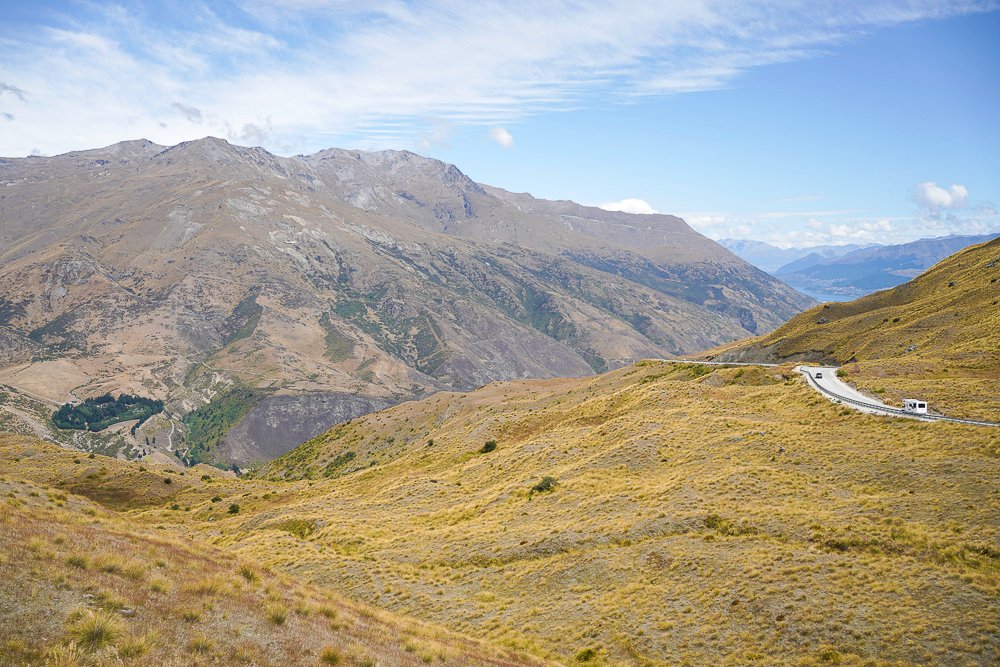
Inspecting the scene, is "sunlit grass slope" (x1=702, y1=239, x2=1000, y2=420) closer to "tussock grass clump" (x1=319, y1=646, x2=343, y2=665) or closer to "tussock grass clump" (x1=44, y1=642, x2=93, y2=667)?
"tussock grass clump" (x1=319, y1=646, x2=343, y2=665)

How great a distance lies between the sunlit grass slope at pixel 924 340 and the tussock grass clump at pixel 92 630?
5024cm

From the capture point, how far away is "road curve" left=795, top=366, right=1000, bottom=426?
41.0 m

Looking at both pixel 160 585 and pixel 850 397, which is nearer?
pixel 160 585

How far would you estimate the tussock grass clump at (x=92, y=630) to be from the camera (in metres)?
12.4

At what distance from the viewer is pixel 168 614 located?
14977 millimetres

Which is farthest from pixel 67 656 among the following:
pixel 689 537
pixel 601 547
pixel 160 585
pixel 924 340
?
pixel 924 340

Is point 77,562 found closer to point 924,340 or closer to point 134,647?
point 134,647

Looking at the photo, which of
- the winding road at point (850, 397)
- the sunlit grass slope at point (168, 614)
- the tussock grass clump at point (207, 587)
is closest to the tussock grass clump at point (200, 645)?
the sunlit grass slope at point (168, 614)

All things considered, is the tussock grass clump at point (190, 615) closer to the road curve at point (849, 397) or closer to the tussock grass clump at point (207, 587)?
the tussock grass clump at point (207, 587)

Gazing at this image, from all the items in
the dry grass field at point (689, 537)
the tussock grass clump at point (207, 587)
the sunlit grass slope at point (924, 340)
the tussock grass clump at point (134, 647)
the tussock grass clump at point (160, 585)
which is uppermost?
the sunlit grass slope at point (924, 340)

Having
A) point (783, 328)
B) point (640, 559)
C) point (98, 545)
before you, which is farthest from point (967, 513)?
point (783, 328)

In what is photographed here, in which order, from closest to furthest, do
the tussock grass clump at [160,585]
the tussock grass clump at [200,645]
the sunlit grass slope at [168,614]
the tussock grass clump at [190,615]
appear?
the sunlit grass slope at [168,614], the tussock grass clump at [200,645], the tussock grass clump at [190,615], the tussock grass clump at [160,585]

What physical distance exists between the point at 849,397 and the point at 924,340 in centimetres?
3382

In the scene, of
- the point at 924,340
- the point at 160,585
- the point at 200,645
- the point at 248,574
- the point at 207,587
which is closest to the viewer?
the point at 200,645
